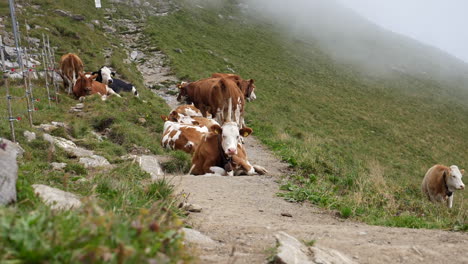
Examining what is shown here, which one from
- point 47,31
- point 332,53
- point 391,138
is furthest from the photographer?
point 332,53

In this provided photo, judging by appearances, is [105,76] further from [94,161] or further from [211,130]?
[94,161]

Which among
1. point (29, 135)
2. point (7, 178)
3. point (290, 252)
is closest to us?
point (7, 178)

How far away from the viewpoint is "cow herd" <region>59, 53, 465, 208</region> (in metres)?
8.66

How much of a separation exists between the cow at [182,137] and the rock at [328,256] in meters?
7.12

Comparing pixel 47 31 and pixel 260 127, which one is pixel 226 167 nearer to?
pixel 260 127

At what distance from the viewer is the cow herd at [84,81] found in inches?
589

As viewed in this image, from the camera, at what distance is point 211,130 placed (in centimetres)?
867

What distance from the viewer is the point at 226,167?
28.0 feet

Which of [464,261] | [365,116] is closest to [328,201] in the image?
[464,261]

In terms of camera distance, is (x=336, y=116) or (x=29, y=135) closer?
(x=29, y=135)

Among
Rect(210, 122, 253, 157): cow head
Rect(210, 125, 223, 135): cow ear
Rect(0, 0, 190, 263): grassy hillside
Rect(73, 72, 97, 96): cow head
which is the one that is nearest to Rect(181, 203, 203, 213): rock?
Rect(0, 0, 190, 263): grassy hillside

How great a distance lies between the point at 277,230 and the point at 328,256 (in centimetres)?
105

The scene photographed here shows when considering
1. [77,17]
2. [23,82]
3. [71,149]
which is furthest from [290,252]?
[77,17]

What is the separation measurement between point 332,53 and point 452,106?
16606 mm
